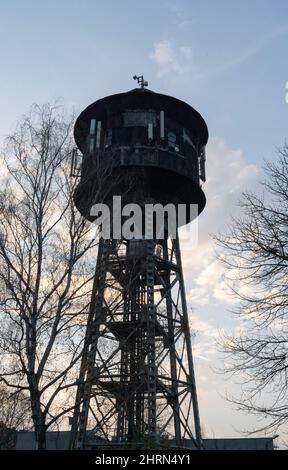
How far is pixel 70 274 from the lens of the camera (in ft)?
33.5

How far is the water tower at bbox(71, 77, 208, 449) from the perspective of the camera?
615 inches

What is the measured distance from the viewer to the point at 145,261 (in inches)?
683

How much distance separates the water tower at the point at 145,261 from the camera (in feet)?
51.2

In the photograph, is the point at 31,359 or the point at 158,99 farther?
the point at 158,99

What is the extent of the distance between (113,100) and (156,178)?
3.23 metres
